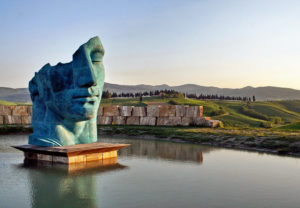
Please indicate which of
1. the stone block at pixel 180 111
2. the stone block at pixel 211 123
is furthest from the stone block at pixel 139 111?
the stone block at pixel 211 123

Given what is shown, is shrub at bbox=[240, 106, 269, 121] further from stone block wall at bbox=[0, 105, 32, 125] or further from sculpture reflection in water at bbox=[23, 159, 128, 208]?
sculpture reflection in water at bbox=[23, 159, 128, 208]

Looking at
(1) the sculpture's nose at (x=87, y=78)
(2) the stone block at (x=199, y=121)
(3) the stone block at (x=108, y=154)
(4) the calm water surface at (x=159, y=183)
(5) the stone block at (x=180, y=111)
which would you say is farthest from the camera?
(5) the stone block at (x=180, y=111)

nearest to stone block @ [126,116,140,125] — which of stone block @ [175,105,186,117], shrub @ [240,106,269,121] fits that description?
stone block @ [175,105,186,117]

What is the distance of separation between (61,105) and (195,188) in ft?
25.1

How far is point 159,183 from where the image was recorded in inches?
477

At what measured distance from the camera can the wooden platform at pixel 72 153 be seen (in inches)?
591

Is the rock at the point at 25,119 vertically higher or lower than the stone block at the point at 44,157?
higher

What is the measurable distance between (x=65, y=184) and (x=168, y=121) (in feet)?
78.2

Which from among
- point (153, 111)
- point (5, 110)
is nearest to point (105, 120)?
point (153, 111)

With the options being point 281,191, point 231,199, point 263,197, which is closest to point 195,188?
point 231,199

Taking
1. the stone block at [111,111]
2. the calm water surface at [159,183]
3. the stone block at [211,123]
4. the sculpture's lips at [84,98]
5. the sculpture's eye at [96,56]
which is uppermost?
the sculpture's eye at [96,56]

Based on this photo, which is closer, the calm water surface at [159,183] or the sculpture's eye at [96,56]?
the calm water surface at [159,183]

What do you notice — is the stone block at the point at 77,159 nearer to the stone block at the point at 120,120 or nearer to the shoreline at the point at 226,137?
the shoreline at the point at 226,137

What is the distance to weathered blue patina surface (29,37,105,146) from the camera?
15.5 meters
